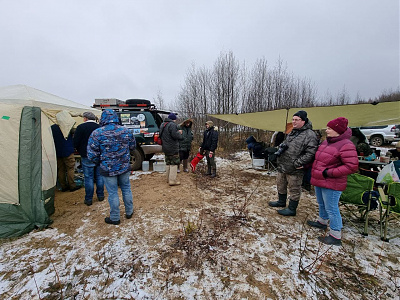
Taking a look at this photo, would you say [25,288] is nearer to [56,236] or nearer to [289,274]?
[56,236]

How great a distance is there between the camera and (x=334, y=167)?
2.32m

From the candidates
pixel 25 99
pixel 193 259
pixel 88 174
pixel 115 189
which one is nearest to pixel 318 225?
pixel 193 259

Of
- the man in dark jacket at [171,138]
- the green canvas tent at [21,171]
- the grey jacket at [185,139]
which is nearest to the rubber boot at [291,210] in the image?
the man in dark jacket at [171,138]

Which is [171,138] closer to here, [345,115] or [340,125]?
[340,125]

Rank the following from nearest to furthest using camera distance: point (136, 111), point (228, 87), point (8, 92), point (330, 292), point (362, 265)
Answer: point (330, 292)
point (362, 265)
point (8, 92)
point (136, 111)
point (228, 87)

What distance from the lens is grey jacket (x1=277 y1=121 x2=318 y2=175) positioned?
2.70 m

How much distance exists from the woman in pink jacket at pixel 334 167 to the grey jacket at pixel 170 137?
9.41 ft

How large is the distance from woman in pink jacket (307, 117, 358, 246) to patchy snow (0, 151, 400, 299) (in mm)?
348

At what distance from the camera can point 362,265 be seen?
6.83 feet

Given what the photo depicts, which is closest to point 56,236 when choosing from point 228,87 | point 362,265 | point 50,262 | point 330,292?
point 50,262

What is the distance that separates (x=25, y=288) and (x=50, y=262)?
341 mm

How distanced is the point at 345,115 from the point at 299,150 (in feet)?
8.51

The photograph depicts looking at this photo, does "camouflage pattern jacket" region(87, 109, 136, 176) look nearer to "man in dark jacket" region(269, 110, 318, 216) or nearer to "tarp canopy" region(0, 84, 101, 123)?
"tarp canopy" region(0, 84, 101, 123)

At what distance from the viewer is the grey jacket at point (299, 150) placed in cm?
270
